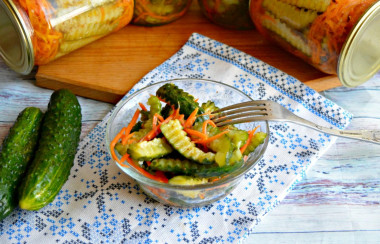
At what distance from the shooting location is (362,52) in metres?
1.62

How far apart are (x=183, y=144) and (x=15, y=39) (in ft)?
2.95

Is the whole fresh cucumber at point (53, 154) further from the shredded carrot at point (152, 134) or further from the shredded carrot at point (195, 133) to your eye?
the shredded carrot at point (195, 133)

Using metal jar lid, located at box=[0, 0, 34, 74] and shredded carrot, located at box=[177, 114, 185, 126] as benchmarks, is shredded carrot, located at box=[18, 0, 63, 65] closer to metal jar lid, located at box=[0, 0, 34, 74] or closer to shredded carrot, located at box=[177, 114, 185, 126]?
metal jar lid, located at box=[0, 0, 34, 74]

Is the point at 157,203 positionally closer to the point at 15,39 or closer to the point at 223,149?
the point at 223,149

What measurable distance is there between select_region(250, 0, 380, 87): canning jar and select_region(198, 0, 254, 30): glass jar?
0.10m

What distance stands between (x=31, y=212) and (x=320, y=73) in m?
1.23

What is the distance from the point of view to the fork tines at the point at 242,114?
4.21ft

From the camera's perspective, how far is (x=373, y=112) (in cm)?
171

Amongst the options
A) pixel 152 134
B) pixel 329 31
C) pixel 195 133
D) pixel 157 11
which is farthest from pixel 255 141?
pixel 157 11

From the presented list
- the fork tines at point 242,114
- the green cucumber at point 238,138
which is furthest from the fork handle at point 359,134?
the green cucumber at point 238,138

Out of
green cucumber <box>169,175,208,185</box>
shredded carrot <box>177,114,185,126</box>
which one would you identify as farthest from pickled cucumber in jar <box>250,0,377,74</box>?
green cucumber <box>169,175,208,185</box>

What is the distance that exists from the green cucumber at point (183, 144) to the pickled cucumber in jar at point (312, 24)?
28.7 inches

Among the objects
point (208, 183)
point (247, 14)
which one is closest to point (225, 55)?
point (247, 14)

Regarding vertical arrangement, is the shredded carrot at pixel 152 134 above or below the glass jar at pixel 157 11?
below
